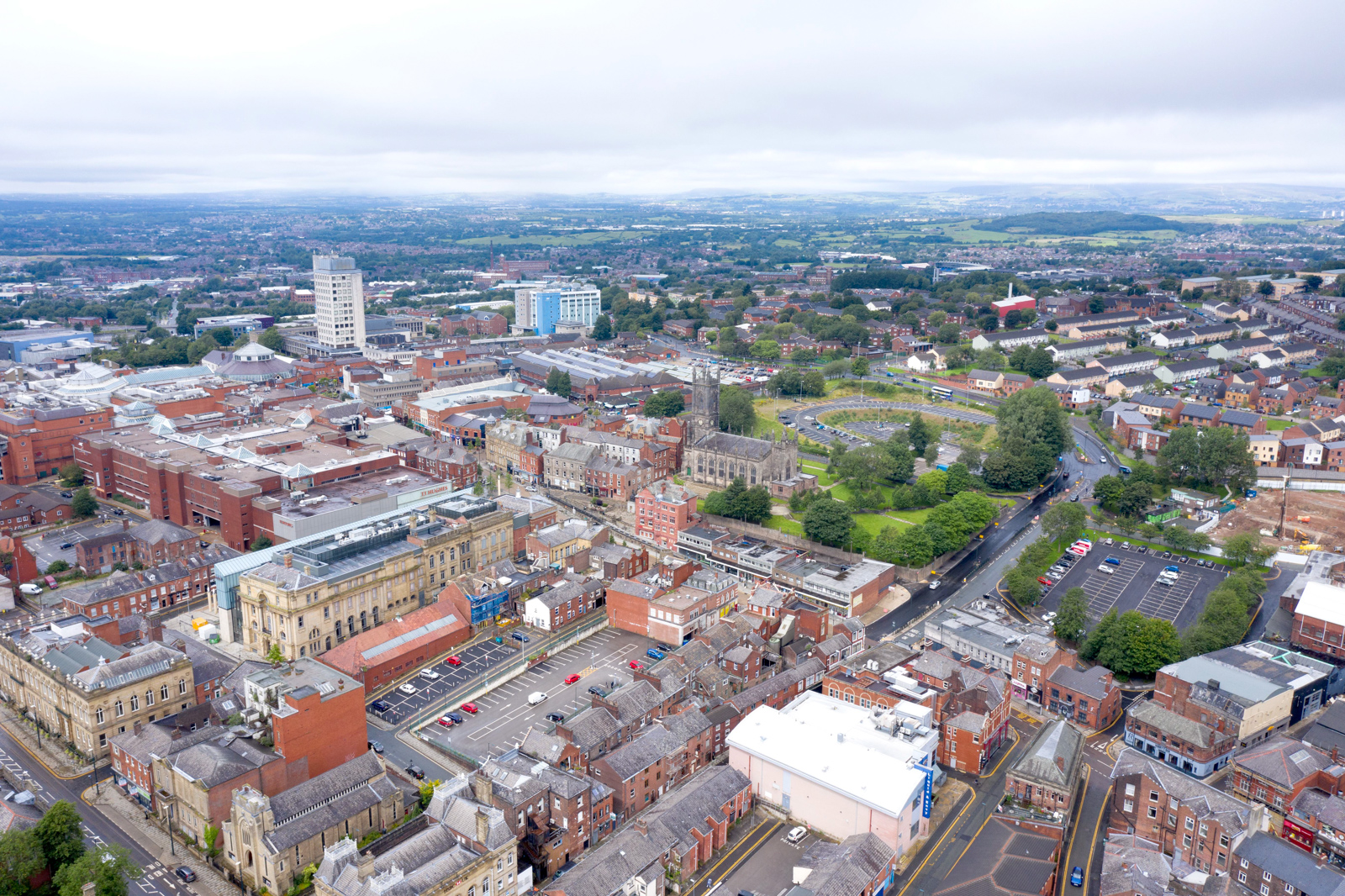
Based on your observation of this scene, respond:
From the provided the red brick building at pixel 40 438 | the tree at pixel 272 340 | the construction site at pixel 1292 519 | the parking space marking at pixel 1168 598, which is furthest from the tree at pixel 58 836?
the tree at pixel 272 340

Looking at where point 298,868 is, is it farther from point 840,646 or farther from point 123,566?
point 123,566

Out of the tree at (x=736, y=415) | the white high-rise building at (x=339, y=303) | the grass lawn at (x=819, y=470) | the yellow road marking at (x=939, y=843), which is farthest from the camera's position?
the white high-rise building at (x=339, y=303)

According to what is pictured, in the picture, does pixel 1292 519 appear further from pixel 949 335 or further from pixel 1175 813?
pixel 949 335

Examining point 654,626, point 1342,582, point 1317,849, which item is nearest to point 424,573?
point 654,626

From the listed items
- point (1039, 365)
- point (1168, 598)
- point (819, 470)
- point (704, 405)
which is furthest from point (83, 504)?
point (1039, 365)

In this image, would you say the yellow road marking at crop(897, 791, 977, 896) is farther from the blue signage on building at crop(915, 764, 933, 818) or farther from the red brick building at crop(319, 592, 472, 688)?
the red brick building at crop(319, 592, 472, 688)

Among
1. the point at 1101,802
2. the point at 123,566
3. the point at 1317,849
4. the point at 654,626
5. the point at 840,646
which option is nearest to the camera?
the point at 1317,849

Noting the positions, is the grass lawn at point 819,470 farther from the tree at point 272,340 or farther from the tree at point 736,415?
the tree at point 272,340
